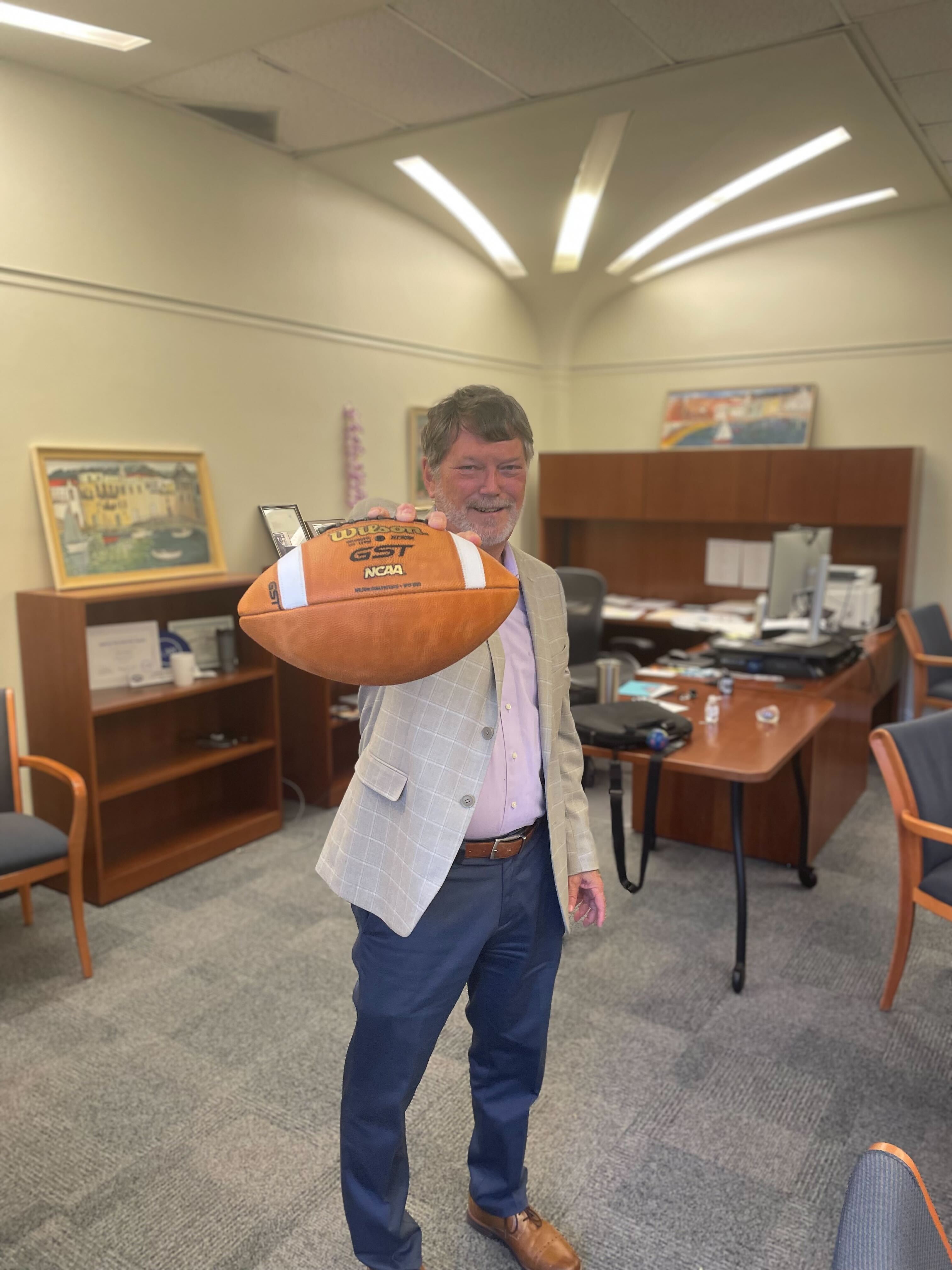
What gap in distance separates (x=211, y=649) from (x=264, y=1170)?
7.82ft

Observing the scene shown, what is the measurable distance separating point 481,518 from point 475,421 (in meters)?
0.16

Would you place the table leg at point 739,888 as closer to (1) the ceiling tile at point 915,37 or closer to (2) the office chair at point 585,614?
(2) the office chair at point 585,614

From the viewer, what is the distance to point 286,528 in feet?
3.93

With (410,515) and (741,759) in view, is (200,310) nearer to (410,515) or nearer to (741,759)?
(741,759)

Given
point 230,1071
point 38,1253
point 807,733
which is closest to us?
point 38,1253

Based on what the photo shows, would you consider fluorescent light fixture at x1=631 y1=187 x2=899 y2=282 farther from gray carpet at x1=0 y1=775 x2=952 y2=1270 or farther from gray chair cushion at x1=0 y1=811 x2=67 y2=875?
gray chair cushion at x1=0 y1=811 x2=67 y2=875

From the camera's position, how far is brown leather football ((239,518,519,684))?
118 centimetres

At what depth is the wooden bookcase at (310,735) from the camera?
169 inches

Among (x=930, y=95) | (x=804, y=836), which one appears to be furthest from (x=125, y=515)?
(x=930, y=95)

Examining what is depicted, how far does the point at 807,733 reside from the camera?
304 centimetres

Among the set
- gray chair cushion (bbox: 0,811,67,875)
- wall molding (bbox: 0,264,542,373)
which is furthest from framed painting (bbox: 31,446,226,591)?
gray chair cushion (bbox: 0,811,67,875)

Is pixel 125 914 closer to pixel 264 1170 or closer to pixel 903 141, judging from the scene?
pixel 264 1170

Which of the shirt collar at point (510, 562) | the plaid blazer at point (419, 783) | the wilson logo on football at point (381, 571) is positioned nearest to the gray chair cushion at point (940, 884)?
the plaid blazer at point (419, 783)

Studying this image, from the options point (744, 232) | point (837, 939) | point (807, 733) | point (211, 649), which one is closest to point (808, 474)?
point (744, 232)
